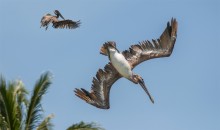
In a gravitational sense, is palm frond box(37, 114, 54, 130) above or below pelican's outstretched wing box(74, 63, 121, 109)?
below

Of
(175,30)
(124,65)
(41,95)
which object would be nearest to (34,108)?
(41,95)

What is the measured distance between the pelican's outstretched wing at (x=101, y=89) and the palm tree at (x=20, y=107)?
18.1 feet

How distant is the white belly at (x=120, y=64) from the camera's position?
890 inches

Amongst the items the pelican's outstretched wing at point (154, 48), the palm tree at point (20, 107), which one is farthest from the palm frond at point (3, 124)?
the pelican's outstretched wing at point (154, 48)

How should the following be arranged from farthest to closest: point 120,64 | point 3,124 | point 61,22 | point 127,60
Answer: point 61,22 → point 127,60 → point 120,64 → point 3,124

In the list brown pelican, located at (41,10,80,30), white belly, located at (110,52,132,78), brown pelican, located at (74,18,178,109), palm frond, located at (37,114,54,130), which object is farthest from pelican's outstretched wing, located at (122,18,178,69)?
palm frond, located at (37,114,54,130)

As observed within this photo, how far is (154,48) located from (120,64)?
163 cm

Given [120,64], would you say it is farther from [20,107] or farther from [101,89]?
[20,107]

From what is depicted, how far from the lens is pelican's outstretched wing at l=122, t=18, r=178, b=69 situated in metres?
23.2

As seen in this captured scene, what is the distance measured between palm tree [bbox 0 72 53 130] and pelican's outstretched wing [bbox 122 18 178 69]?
19.4 ft

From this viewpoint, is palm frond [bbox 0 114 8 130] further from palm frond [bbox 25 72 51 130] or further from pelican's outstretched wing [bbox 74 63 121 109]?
pelican's outstretched wing [bbox 74 63 121 109]

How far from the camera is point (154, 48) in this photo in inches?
928

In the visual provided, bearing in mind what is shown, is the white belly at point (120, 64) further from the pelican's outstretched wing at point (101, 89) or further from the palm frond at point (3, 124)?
the palm frond at point (3, 124)

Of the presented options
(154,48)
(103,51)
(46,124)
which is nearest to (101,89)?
(103,51)
